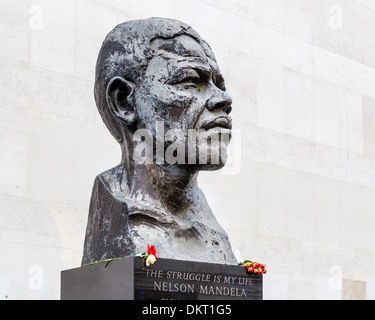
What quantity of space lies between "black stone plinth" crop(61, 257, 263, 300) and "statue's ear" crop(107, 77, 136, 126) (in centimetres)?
104

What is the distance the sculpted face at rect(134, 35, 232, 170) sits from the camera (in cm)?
639

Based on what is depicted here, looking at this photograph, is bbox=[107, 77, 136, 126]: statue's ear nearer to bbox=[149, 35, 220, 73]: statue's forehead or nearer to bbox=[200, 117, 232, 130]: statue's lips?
bbox=[149, 35, 220, 73]: statue's forehead

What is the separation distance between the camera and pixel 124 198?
6.40 metres

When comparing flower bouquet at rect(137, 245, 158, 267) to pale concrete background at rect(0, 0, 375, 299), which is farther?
pale concrete background at rect(0, 0, 375, 299)

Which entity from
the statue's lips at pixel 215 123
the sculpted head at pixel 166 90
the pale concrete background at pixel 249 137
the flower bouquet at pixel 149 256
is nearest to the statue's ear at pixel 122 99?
the sculpted head at pixel 166 90

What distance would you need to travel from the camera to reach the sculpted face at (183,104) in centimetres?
639

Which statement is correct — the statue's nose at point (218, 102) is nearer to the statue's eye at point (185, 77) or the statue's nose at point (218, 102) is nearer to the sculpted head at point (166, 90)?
the sculpted head at point (166, 90)

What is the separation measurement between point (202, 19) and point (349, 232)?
9.70 ft

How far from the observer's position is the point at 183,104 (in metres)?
6.39

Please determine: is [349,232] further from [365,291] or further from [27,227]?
[27,227]

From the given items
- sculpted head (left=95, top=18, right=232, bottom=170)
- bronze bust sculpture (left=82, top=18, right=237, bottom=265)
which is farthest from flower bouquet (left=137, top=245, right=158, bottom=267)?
sculpted head (left=95, top=18, right=232, bottom=170)

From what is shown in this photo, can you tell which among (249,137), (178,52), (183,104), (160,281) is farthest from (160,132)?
(249,137)

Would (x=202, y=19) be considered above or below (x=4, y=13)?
above

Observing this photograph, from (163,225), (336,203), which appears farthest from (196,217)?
(336,203)
